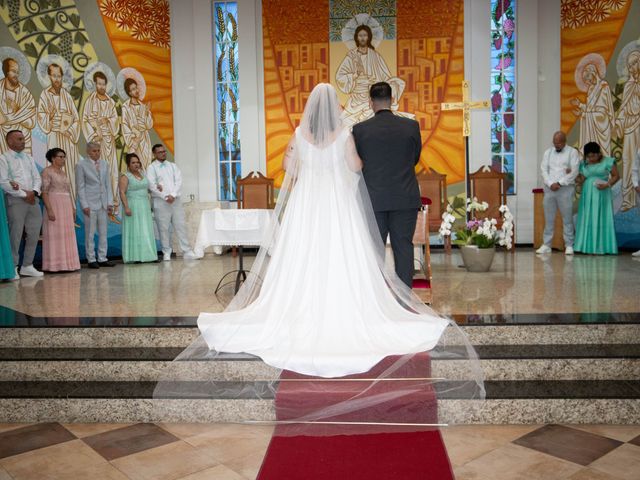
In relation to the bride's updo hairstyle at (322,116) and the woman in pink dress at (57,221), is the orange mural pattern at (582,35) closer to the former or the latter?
the bride's updo hairstyle at (322,116)

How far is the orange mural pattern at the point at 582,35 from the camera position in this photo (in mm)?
9430

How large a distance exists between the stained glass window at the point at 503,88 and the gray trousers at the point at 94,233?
22.5ft

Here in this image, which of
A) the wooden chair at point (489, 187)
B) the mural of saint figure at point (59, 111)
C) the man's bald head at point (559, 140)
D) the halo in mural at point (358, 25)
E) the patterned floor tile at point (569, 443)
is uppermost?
the halo in mural at point (358, 25)

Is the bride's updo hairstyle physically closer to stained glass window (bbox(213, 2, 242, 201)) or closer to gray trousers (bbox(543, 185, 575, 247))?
gray trousers (bbox(543, 185, 575, 247))

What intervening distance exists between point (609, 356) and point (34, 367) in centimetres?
372

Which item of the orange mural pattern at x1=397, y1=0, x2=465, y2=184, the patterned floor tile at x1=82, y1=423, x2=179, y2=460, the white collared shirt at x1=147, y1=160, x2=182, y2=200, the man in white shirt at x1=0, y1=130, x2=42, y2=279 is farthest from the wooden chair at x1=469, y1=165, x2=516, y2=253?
the patterned floor tile at x1=82, y1=423, x2=179, y2=460

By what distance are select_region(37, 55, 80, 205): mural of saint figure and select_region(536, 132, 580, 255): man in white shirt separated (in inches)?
298

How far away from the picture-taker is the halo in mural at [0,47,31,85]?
8.30 metres

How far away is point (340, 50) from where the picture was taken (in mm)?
10508

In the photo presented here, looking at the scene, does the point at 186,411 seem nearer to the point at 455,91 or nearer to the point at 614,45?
the point at 455,91

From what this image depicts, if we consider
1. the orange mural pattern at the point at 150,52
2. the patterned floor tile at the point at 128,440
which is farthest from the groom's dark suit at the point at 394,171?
the orange mural pattern at the point at 150,52

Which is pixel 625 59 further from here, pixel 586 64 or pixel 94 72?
pixel 94 72

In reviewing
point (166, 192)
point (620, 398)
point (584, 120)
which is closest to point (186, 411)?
point (620, 398)

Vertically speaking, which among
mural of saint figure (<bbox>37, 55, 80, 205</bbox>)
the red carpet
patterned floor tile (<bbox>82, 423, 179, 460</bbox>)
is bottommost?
patterned floor tile (<bbox>82, 423, 179, 460</bbox>)
